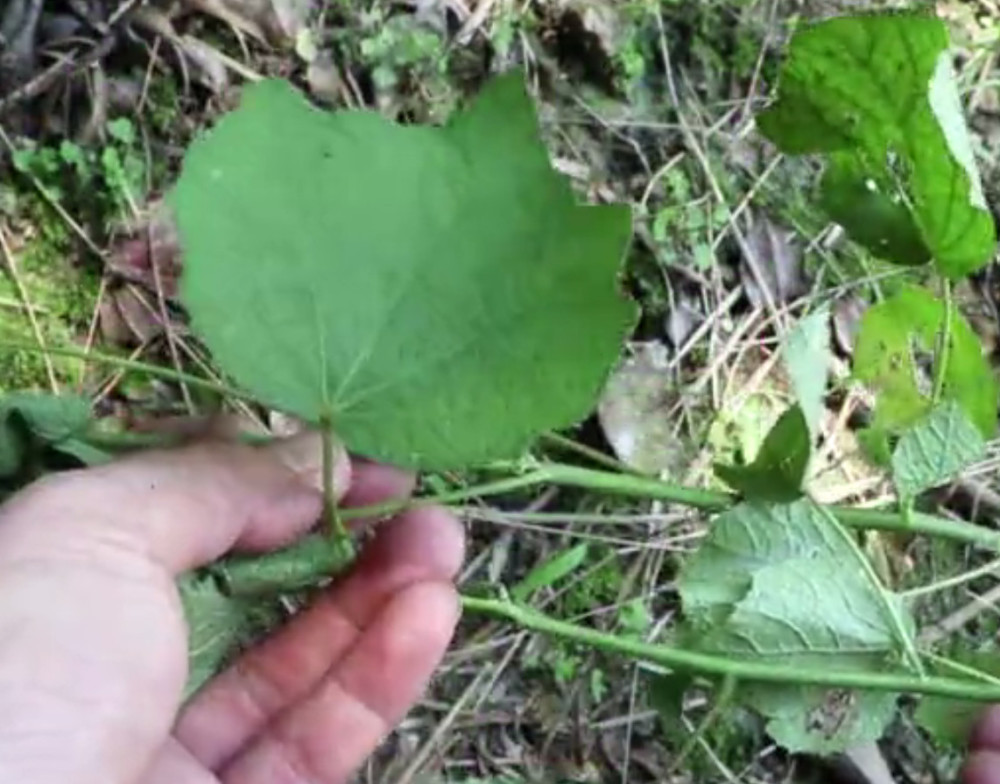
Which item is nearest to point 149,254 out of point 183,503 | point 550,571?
point 550,571

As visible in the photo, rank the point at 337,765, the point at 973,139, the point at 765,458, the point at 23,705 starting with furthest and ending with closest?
the point at 973,139, the point at 337,765, the point at 765,458, the point at 23,705

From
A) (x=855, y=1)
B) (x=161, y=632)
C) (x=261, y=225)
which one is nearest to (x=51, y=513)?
(x=161, y=632)

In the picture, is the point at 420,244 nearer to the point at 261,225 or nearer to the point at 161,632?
the point at 261,225

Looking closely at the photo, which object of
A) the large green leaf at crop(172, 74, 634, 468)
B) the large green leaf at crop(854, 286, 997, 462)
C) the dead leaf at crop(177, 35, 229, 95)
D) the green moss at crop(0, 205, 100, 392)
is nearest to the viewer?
the large green leaf at crop(172, 74, 634, 468)

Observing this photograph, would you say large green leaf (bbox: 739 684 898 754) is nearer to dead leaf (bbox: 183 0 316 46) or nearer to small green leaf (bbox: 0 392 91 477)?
small green leaf (bbox: 0 392 91 477)

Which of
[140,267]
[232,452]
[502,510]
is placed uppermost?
[232,452]

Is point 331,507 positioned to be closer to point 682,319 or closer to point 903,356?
point 903,356

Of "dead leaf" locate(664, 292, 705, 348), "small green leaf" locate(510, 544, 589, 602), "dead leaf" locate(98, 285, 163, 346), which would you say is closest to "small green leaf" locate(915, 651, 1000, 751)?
"small green leaf" locate(510, 544, 589, 602)
